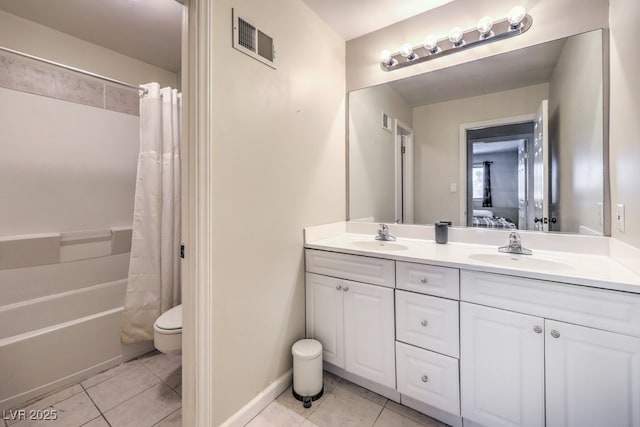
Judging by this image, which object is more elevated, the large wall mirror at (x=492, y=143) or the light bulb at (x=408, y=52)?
the light bulb at (x=408, y=52)

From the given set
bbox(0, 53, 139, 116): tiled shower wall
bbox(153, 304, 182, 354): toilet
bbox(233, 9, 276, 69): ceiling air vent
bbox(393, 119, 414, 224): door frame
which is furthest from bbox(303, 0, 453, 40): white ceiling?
bbox(153, 304, 182, 354): toilet

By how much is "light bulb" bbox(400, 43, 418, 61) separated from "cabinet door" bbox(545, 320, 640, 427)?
67.0 inches

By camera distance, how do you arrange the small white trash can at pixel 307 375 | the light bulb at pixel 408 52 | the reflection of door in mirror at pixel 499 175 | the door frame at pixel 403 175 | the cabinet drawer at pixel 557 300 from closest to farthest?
1. the cabinet drawer at pixel 557 300
2. the small white trash can at pixel 307 375
3. the reflection of door in mirror at pixel 499 175
4. the light bulb at pixel 408 52
5. the door frame at pixel 403 175

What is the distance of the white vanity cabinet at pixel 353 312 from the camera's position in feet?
4.75

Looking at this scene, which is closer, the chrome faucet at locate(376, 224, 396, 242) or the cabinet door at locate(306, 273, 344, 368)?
the cabinet door at locate(306, 273, 344, 368)

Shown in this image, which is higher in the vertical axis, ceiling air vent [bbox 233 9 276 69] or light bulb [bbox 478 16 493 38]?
light bulb [bbox 478 16 493 38]

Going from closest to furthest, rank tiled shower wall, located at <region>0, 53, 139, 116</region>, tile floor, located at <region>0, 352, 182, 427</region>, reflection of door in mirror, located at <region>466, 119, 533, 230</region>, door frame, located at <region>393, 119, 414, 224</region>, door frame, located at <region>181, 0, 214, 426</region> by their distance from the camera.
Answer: door frame, located at <region>181, 0, 214, 426</region> < tile floor, located at <region>0, 352, 182, 427</region> < reflection of door in mirror, located at <region>466, 119, 533, 230</region> < tiled shower wall, located at <region>0, 53, 139, 116</region> < door frame, located at <region>393, 119, 414, 224</region>

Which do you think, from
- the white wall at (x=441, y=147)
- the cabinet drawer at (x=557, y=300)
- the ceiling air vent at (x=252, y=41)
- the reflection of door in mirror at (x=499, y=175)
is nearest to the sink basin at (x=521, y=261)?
the cabinet drawer at (x=557, y=300)

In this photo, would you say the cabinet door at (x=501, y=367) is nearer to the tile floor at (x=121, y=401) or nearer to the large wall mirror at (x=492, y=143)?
the large wall mirror at (x=492, y=143)

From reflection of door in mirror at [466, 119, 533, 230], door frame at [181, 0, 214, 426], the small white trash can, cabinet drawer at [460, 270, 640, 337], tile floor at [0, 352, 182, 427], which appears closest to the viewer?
cabinet drawer at [460, 270, 640, 337]

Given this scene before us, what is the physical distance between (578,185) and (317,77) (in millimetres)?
1642

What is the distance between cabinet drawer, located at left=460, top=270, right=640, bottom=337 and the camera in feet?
3.04

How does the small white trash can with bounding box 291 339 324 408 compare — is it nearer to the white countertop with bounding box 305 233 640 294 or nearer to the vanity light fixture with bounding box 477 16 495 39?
the white countertop with bounding box 305 233 640 294

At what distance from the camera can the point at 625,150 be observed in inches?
44.5
